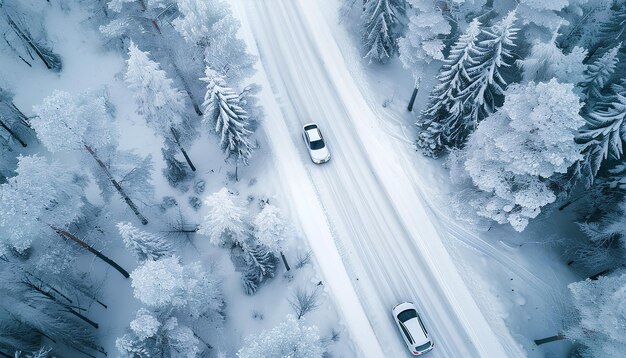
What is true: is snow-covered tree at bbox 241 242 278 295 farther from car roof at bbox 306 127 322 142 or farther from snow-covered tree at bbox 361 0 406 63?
snow-covered tree at bbox 361 0 406 63

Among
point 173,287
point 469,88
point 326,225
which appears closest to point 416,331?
point 326,225

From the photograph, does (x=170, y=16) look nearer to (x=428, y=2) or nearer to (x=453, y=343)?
(x=428, y=2)

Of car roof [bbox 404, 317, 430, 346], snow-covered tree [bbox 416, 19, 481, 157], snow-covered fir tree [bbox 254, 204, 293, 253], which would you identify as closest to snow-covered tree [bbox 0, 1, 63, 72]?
snow-covered fir tree [bbox 254, 204, 293, 253]

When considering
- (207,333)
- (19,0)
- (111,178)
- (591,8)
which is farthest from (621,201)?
(19,0)

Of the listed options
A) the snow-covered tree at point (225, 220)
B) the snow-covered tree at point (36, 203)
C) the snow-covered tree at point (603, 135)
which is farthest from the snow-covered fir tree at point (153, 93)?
the snow-covered tree at point (603, 135)

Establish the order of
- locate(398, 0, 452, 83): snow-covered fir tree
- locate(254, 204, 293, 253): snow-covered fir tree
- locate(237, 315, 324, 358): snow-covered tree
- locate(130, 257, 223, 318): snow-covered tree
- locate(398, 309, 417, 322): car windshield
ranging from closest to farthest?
locate(237, 315, 324, 358): snow-covered tree, locate(130, 257, 223, 318): snow-covered tree, locate(254, 204, 293, 253): snow-covered fir tree, locate(398, 309, 417, 322): car windshield, locate(398, 0, 452, 83): snow-covered fir tree

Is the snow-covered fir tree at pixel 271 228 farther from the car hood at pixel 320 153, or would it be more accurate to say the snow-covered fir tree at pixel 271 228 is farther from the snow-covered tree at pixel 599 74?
the snow-covered tree at pixel 599 74

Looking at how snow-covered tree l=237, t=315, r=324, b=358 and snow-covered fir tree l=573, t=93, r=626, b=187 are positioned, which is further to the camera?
snow-covered fir tree l=573, t=93, r=626, b=187
